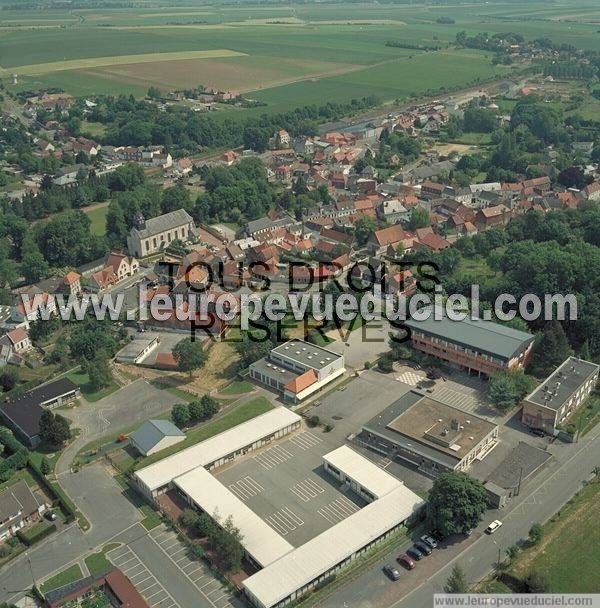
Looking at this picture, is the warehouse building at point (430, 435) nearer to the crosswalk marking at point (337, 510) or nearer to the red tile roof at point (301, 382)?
the crosswalk marking at point (337, 510)

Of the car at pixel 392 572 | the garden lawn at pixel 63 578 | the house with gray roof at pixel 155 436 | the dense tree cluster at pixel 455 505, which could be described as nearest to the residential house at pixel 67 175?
the house with gray roof at pixel 155 436

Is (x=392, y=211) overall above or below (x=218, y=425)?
above

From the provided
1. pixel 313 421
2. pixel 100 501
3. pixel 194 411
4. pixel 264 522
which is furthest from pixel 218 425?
pixel 264 522

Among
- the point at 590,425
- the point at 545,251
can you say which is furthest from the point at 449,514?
the point at 545,251

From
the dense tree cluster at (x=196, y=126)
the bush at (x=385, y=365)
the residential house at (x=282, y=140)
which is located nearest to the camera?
the bush at (x=385, y=365)

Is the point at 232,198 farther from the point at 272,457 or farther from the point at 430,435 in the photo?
the point at 430,435

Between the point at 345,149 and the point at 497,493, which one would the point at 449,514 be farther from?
the point at 345,149
